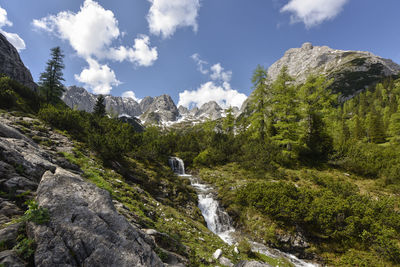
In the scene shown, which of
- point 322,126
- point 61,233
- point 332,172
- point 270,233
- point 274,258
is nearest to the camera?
point 61,233

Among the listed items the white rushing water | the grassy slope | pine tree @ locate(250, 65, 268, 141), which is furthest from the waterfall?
pine tree @ locate(250, 65, 268, 141)

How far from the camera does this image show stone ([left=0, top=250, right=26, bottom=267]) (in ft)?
9.12

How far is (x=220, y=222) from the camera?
13.1 m

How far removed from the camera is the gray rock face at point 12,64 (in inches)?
1367

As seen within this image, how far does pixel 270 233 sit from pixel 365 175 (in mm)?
15085

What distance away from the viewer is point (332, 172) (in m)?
18.0

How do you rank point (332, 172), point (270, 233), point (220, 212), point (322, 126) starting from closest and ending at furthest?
point (270, 233)
point (220, 212)
point (332, 172)
point (322, 126)

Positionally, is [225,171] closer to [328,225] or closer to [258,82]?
[328,225]

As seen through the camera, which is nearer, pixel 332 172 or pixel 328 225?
pixel 328 225

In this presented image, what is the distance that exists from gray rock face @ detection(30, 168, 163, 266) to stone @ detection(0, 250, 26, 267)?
0.25 meters

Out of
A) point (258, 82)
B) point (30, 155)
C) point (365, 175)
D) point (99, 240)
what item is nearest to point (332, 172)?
point (365, 175)

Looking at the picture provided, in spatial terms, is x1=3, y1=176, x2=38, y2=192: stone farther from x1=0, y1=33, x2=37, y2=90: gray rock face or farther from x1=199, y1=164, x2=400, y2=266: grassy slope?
x1=0, y1=33, x2=37, y2=90: gray rock face

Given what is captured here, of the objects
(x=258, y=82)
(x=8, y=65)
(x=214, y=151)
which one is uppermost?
(x=8, y=65)

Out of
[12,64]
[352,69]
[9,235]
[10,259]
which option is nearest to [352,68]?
[352,69]
